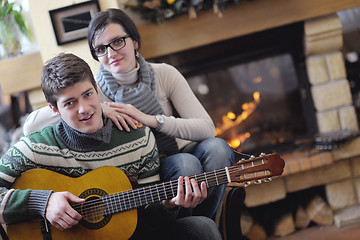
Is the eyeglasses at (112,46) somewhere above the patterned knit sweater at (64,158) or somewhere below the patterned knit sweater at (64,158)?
above

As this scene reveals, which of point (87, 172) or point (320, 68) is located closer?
point (87, 172)

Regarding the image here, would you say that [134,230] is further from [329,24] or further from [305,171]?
[329,24]

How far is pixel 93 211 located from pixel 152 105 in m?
0.48

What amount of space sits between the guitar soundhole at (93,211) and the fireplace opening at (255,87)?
1284 mm

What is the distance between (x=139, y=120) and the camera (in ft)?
4.54

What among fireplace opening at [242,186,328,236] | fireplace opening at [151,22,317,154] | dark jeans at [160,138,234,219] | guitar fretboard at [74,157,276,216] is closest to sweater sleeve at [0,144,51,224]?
guitar fretboard at [74,157,276,216]

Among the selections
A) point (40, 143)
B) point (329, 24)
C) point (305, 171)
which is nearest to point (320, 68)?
point (329, 24)

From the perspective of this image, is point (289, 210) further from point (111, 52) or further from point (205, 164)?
point (111, 52)

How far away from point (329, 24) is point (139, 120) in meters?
1.35

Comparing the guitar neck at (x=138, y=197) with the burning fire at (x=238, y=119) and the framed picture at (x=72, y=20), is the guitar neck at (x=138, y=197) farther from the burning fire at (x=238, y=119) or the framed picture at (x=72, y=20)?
the burning fire at (x=238, y=119)

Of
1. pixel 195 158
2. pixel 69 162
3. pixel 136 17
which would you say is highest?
pixel 136 17

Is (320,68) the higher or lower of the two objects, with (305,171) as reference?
higher

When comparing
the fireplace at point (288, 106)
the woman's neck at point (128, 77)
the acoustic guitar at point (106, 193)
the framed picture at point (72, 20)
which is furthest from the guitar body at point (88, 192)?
the fireplace at point (288, 106)

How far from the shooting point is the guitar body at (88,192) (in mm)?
1179
